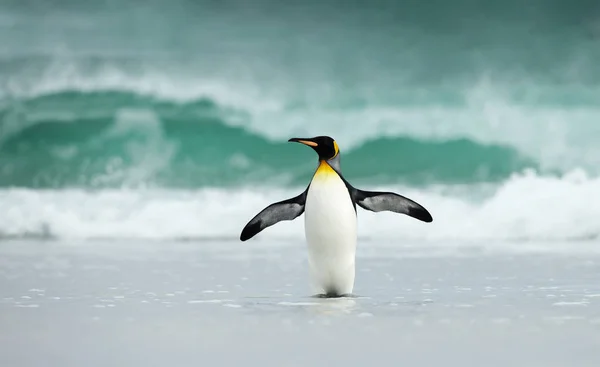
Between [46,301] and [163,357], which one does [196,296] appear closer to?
[46,301]

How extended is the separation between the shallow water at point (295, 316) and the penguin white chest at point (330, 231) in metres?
0.20

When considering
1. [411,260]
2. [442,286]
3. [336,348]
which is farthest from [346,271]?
[411,260]

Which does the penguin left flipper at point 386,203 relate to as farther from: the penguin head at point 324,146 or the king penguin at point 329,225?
the penguin head at point 324,146

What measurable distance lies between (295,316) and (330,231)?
125 cm

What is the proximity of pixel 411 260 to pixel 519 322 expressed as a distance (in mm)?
5298

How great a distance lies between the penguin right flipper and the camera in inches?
271

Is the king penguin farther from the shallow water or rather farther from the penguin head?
→ the shallow water

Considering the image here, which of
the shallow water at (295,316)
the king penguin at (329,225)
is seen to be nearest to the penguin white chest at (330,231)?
the king penguin at (329,225)

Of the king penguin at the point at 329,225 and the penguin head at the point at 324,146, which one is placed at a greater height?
the penguin head at the point at 324,146

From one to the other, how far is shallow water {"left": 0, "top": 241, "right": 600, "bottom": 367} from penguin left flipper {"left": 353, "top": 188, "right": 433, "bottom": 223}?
557 millimetres

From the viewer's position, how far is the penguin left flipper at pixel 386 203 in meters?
6.87

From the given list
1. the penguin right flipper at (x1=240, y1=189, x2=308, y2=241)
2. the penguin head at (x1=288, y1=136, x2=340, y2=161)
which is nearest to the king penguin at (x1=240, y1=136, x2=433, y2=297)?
the penguin head at (x1=288, y1=136, x2=340, y2=161)

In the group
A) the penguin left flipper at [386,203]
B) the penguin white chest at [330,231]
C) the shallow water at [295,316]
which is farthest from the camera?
the penguin left flipper at [386,203]

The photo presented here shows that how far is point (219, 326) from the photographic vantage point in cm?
498
